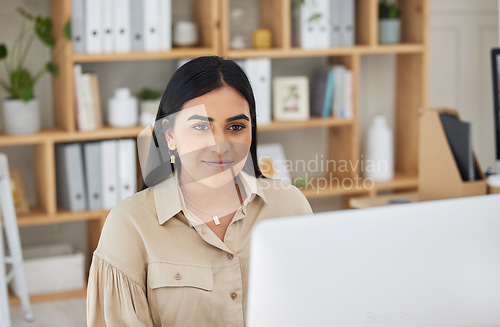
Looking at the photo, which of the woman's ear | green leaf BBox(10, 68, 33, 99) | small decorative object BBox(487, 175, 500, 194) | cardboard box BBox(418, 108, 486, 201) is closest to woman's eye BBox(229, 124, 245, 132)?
the woman's ear

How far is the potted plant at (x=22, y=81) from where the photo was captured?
2846 mm

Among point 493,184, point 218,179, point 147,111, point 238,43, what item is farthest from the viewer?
point 238,43

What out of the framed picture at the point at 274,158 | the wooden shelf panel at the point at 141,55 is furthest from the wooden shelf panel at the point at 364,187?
the wooden shelf panel at the point at 141,55

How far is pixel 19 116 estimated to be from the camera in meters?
2.85

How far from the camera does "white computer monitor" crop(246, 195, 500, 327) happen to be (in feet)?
2.49

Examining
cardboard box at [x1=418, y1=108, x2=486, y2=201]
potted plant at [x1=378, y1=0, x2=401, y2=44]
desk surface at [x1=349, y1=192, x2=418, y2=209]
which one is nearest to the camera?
cardboard box at [x1=418, y1=108, x2=486, y2=201]

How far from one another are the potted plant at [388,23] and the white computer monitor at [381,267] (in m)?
2.67

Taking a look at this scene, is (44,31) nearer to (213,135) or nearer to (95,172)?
(95,172)

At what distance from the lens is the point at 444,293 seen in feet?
2.71

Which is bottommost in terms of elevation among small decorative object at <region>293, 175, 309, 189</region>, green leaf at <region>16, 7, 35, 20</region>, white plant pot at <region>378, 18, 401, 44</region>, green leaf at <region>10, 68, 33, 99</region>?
small decorative object at <region>293, 175, 309, 189</region>

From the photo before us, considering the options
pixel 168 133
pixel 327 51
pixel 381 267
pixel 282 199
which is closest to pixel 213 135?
pixel 168 133

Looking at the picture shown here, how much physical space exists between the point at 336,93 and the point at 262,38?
469 mm

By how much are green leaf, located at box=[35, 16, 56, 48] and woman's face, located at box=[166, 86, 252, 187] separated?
5.48ft

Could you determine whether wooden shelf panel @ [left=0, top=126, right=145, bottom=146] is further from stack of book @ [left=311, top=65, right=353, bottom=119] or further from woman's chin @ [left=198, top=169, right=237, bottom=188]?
woman's chin @ [left=198, top=169, right=237, bottom=188]
